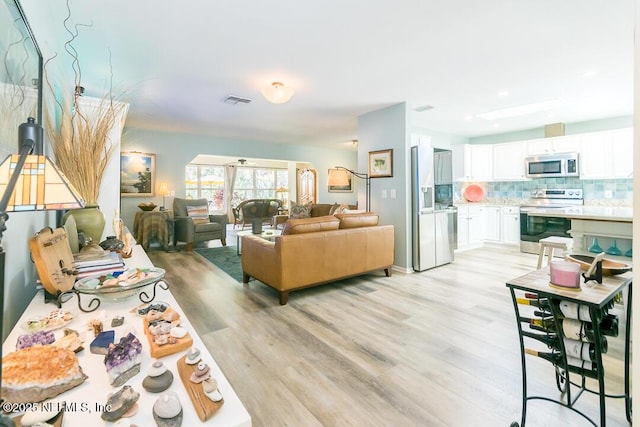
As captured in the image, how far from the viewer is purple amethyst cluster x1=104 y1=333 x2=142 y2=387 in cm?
76

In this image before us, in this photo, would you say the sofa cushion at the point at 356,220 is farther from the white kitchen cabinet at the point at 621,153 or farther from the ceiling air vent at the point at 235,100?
the white kitchen cabinet at the point at 621,153

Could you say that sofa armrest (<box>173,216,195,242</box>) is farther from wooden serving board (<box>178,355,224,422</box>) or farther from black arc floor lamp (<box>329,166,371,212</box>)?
wooden serving board (<box>178,355,224,422</box>)

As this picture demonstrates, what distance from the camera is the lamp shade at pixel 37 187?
2.40 ft

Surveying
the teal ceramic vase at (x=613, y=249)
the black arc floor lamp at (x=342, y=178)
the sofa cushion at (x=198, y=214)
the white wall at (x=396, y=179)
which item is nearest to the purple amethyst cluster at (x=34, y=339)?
the teal ceramic vase at (x=613, y=249)

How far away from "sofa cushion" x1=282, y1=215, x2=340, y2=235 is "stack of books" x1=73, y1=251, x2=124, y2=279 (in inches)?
68.1

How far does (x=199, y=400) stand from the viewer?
27.0 inches

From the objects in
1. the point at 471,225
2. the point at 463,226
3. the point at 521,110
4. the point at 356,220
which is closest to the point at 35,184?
the point at 356,220

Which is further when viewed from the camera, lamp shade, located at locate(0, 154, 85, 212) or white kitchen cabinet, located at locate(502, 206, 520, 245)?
white kitchen cabinet, located at locate(502, 206, 520, 245)

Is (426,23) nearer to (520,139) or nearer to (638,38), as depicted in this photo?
(638,38)

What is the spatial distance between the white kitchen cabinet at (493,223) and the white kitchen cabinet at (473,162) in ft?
2.40

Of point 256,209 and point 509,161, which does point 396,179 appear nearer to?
point 509,161

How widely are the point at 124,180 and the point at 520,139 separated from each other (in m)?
8.14

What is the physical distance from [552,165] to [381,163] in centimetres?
351

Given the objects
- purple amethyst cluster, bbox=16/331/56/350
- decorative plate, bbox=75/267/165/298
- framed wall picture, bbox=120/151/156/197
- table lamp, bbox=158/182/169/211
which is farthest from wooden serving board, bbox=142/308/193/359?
framed wall picture, bbox=120/151/156/197
